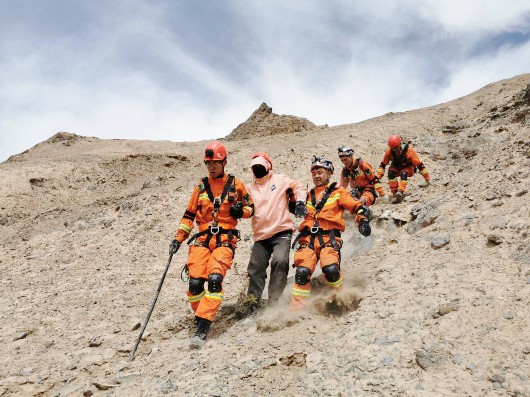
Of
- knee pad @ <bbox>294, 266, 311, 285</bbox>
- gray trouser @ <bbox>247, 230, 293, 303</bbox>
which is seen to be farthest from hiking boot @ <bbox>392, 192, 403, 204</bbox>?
knee pad @ <bbox>294, 266, 311, 285</bbox>

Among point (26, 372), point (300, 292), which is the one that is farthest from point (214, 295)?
point (26, 372)

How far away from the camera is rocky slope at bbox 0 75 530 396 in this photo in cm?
404

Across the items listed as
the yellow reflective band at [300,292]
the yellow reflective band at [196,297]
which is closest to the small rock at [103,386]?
the yellow reflective band at [196,297]

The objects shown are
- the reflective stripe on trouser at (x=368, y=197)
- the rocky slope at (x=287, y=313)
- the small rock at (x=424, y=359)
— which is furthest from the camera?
the reflective stripe on trouser at (x=368, y=197)

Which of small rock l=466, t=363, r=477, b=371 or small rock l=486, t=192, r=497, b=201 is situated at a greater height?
small rock l=486, t=192, r=497, b=201

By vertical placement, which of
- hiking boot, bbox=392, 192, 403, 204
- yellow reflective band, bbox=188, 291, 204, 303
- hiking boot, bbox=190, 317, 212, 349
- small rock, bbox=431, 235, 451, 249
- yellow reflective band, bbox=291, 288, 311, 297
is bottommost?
hiking boot, bbox=190, 317, 212, 349


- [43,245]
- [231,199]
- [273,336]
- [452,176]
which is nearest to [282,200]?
[231,199]

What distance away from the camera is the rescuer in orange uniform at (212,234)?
5645mm

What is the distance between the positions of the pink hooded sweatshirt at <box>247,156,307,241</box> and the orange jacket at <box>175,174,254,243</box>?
0.18 m

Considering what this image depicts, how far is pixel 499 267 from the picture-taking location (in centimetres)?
498

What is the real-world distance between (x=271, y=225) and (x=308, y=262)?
0.84 metres

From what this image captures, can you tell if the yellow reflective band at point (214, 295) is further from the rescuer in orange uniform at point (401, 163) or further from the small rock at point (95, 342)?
the rescuer in orange uniform at point (401, 163)

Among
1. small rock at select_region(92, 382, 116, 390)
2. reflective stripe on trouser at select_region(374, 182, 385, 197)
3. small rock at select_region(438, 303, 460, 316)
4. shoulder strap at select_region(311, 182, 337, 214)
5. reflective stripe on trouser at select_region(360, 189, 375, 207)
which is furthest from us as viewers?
reflective stripe on trouser at select_region(374, 182, 385, 197)

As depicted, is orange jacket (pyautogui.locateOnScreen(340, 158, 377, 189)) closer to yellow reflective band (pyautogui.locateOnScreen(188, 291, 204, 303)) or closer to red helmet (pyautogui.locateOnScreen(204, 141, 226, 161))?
red helmet (pyautogui.locateOnScreen(204, 141, 226, 161))
